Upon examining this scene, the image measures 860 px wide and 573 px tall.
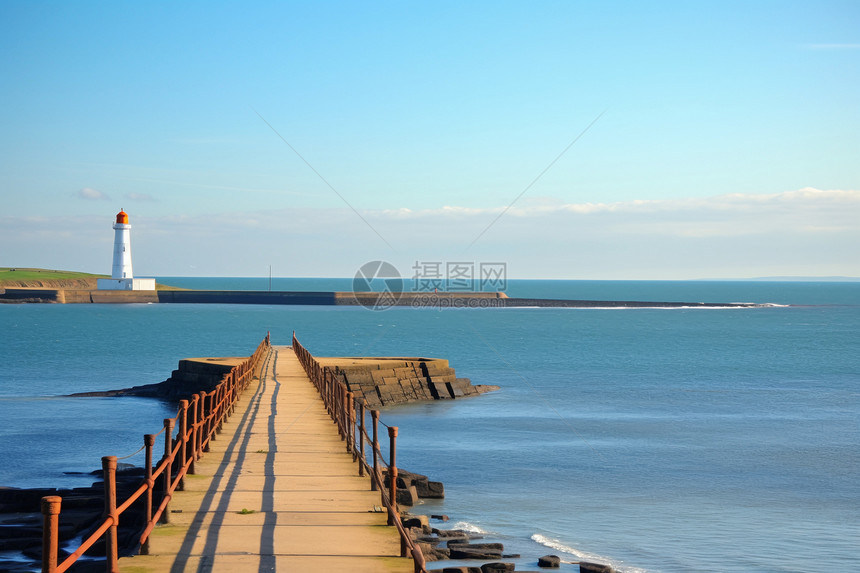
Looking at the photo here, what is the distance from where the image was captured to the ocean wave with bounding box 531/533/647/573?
14.1 meters

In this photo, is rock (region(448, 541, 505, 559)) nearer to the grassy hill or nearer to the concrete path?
the concrete path

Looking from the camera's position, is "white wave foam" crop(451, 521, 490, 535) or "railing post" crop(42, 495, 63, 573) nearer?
"railing post" crop(42, 495, 63, 573)

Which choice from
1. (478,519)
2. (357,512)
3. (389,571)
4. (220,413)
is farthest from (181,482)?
(478,519)

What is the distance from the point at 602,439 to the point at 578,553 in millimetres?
13951

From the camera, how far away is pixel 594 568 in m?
13.4

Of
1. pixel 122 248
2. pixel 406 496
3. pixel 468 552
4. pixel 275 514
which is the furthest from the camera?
pixel 122 248

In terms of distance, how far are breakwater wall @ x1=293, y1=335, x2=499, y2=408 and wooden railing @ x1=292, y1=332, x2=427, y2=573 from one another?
8699 mm

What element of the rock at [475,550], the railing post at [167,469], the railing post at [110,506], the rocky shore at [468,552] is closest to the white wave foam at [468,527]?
the rocky shore at [468,552]

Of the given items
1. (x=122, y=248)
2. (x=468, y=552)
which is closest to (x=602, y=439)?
(x=468, y=552)

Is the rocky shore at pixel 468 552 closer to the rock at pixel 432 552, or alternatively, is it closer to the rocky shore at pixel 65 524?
the rock at pixel 432 552

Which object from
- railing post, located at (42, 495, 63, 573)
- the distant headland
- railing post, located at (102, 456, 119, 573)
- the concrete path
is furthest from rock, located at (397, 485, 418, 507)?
the distant headland

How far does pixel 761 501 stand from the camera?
20000 mm

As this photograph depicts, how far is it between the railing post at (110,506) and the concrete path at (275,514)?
931 millimetres

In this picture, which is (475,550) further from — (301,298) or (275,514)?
(301,298)
